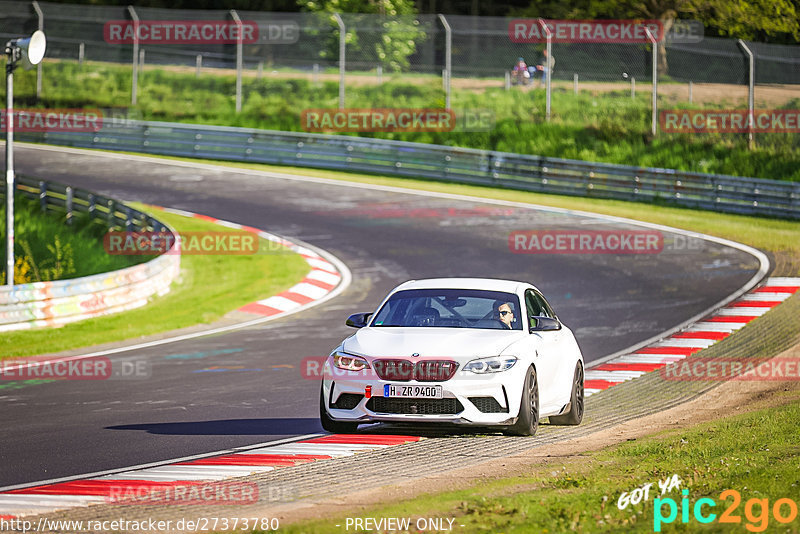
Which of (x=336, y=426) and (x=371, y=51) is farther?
(x=371, y=51)

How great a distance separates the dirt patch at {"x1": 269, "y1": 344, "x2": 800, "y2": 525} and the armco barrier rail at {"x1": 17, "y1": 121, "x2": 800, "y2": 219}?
50.4 ft

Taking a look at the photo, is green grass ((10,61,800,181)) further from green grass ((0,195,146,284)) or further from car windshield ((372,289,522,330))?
car windshield ((372,289,522,330))

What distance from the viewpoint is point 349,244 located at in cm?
2586

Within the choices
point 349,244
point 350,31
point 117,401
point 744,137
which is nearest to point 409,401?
point 117,401

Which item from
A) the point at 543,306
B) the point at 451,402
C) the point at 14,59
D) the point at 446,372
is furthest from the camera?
the point at 14,59

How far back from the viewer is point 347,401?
9711mm

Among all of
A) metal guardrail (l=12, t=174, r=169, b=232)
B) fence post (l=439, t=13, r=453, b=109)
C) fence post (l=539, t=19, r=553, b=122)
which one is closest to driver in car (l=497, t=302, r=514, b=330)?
metal guardrail (l=12, t=174, r=169, b=232)

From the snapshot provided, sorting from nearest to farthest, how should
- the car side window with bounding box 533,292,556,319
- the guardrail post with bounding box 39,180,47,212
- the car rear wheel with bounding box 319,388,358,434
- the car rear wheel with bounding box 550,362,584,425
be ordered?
1. the car rear wheel with bounding box 319,388,358,434
2. the car rear wheel with bounding box 550,362,584,425
3. the car side window with bounding box 533,292,556,319
4. the guardrail post with bounding box 39,180,47,212

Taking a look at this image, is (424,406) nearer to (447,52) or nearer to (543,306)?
(543,306)

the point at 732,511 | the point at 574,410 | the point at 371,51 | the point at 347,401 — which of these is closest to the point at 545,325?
the point at 574,410

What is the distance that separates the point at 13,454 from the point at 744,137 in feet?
89.1

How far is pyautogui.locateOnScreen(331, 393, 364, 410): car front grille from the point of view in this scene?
31.7 ft

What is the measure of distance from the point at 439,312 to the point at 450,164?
940 inches

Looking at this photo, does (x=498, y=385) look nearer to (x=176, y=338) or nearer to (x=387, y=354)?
(x=387, y=354)
